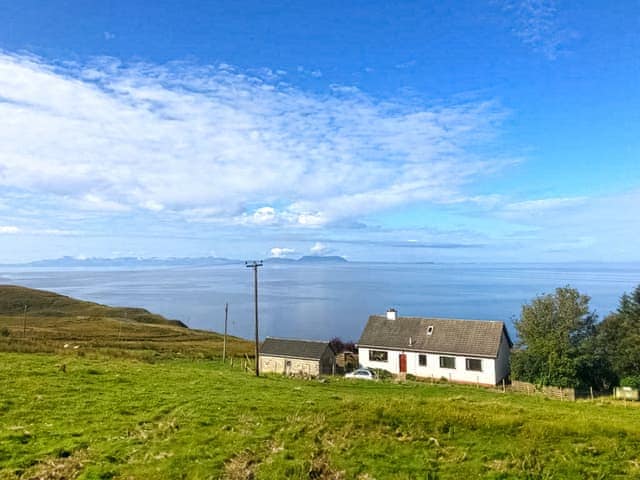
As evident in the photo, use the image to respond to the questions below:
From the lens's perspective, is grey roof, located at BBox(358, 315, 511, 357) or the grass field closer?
the grass field

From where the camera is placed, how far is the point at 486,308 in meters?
150

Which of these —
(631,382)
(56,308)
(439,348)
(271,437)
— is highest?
(56,308)

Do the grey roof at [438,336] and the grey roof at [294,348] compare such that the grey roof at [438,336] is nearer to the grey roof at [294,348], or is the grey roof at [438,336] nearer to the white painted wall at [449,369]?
the white painted wall at [449,369]

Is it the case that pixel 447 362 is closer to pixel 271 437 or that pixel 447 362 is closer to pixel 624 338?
pixel 624 338

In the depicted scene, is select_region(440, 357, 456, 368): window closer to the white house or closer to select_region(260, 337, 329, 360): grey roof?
the white house

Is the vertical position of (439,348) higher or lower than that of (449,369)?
higher

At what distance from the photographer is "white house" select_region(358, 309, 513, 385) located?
4212cm

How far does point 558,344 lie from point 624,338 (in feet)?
26.1

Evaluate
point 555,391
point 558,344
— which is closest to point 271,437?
point 555,391

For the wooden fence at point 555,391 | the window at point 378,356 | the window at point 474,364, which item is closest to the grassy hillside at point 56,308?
the window at point 378,356

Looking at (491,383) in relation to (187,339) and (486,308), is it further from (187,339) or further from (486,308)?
(486,308)

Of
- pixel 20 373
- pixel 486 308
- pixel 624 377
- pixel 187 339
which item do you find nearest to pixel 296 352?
pixel 20 373

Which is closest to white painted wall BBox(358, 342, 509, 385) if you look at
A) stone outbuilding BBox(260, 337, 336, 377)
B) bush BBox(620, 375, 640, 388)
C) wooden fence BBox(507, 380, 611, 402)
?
wooden fence BBox(507, 380, 611, 402)

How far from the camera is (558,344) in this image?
39.4 meters
